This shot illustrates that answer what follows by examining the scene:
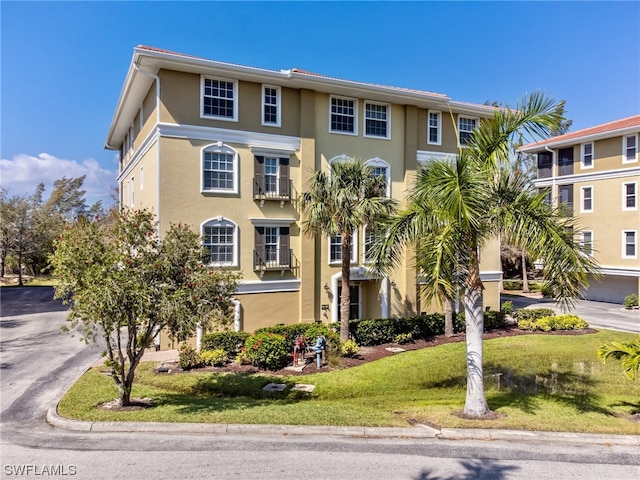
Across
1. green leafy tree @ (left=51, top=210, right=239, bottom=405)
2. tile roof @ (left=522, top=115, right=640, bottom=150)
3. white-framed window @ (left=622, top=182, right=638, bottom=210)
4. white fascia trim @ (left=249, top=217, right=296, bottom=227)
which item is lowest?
green leafy tree @ (left=51, top=210, right=239, bottom=405)

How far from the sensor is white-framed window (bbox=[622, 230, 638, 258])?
31.0 m

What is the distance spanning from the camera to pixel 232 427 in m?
9.10

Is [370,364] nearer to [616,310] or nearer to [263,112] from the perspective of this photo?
[263,112]

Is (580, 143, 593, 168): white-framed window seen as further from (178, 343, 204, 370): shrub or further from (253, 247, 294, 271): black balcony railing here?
(178, 343, 204, 370): shrub

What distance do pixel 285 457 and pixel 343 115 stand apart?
1707cm

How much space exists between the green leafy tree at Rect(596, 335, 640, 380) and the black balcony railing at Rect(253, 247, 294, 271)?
12790mm

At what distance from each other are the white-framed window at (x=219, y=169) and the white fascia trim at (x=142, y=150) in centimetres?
222

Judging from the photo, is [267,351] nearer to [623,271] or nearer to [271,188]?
[271,188]

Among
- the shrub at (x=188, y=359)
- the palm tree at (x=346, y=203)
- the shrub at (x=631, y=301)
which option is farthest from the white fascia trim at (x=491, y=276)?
the shrub at (x=188, y=359)

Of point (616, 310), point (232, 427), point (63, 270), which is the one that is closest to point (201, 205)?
point (63, 270)

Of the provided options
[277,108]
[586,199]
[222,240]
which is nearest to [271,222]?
[222,240]

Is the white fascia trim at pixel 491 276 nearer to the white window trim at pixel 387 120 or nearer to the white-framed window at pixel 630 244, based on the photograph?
the white window trim at pixel 387 120

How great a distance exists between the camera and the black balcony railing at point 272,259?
762 inches

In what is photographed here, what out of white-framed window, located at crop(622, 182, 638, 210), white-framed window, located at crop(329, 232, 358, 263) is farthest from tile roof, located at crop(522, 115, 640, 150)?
white-framed window, located at crop(329, 232, 358, 263)
